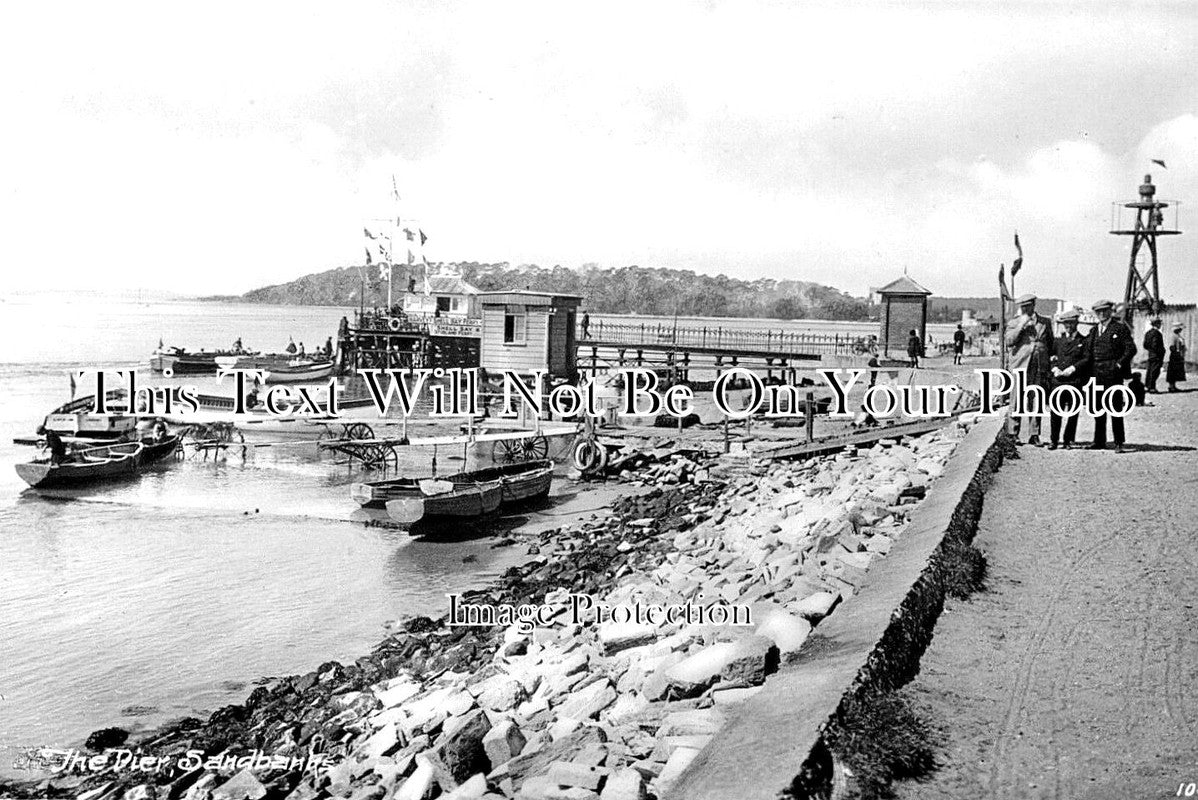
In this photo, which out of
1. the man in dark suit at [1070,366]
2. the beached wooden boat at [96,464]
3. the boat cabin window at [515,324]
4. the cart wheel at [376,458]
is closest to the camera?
the man in dark suit at [1070,366]

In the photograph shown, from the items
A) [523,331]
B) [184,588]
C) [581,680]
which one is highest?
[523,331]

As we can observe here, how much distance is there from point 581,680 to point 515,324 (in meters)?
29.9

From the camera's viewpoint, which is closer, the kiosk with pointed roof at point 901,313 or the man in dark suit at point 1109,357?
the man in dark suit at point 1109,357

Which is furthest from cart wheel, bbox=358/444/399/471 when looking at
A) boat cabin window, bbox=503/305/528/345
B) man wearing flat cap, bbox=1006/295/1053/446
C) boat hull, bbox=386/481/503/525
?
man wearing flat cap, bbox=1006/295/1053/446

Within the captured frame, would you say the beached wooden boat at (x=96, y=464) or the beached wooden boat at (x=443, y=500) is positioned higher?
the beached wooden boat at (x=443, y=500)

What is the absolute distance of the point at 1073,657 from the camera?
228 inches

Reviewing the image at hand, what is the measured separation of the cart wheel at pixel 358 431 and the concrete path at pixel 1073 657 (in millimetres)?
23940

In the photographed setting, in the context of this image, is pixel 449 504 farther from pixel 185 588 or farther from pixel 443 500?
pixel 185 588

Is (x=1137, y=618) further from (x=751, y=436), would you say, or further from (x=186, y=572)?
(x=751, y=436)

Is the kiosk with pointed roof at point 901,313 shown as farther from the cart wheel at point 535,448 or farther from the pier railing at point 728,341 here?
the cart wheel at point 535,448

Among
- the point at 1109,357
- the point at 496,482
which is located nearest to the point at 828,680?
the point at 1109,357

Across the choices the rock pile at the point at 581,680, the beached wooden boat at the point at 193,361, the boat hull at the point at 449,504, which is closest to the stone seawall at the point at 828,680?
the rock pile at the point at 581,680

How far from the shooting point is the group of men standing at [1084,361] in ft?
44.9

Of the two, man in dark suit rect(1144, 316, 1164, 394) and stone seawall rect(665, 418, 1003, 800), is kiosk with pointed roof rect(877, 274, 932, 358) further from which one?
stone seawall rect(665, 418, 1003, 800)
